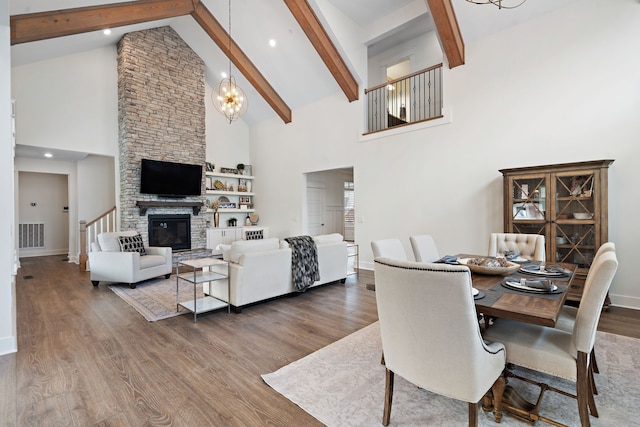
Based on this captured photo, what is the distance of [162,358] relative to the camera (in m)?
2.57

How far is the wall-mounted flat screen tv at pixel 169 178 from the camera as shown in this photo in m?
6.64

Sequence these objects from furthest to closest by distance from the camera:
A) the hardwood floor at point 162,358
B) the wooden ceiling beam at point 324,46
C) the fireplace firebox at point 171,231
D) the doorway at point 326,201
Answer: the doorway at point 326,201 < the fireplace firebox at point 171,231 < the wooden ceiling beam at point 324,46 < the hardwood floor at point 162,358

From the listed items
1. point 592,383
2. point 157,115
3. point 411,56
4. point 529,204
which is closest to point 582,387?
point 592,383

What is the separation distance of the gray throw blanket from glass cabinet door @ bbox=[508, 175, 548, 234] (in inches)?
110

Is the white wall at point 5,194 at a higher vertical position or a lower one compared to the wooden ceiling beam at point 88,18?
lower

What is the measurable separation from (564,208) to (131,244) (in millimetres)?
6689

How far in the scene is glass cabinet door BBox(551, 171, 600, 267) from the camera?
3.56 metres

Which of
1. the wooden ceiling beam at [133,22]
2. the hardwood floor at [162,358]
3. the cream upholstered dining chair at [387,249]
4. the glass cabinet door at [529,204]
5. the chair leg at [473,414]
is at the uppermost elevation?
the wooden ceiling beam at [133,22]

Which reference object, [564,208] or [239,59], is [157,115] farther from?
[564,208]

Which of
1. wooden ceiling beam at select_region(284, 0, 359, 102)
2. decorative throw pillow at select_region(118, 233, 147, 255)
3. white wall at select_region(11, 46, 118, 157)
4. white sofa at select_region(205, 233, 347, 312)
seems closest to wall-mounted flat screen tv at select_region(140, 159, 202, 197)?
white wall at select_region(11, 46, 118, 157)

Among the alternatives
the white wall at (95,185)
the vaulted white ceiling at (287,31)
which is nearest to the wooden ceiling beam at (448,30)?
the vaulted white ceiling at (287,31)

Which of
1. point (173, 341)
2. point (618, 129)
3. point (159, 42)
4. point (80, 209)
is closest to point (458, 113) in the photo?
point (618, 129)

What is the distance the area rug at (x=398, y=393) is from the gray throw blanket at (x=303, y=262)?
1565mm

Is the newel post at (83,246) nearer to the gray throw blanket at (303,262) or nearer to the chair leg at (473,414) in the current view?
the gray throw blanket at (303,262)
